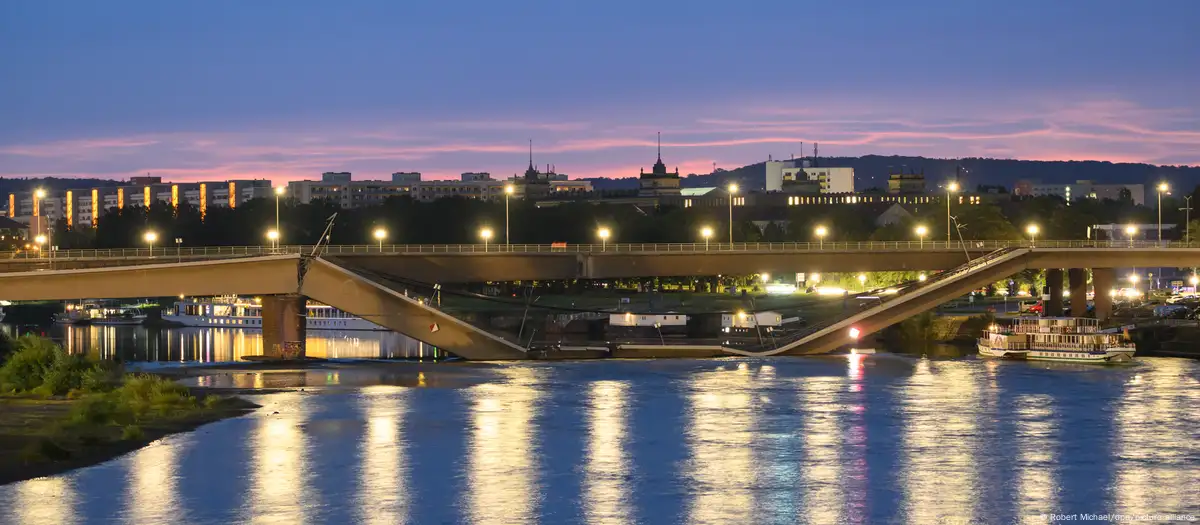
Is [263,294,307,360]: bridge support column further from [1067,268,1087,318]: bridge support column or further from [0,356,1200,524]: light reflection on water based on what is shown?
[1067,268,1087,318]: bridge support column

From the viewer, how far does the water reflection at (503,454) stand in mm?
58750

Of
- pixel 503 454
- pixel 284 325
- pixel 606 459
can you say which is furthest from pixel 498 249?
pixel 606 459

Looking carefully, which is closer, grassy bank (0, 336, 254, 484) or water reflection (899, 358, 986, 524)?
water reflection (899, 358, 986, 524)

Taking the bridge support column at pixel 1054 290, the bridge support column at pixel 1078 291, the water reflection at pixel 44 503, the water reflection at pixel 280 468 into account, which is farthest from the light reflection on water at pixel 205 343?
the water reflection at pixel 44 503

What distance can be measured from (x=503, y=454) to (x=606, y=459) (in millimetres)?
4061

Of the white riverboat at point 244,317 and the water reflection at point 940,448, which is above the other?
the white riverboat at point 244,317

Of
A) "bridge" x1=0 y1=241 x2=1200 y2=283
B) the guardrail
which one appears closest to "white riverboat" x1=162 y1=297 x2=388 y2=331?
the guardrail

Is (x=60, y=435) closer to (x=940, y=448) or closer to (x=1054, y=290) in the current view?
(x=940, y=448)

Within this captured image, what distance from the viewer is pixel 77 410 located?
257 feet

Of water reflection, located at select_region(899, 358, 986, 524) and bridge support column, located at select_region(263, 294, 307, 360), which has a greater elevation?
bridge support column, located at select_region(263, 294, 307, 360)

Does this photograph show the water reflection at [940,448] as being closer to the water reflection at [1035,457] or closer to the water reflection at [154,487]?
the water reflection at [1035,457]

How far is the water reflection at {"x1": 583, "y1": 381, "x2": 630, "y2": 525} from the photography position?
58.4m

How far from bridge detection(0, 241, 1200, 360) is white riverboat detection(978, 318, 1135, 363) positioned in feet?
18.4

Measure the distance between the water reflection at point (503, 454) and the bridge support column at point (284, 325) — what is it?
21493 mm
